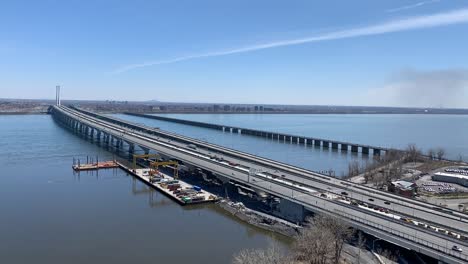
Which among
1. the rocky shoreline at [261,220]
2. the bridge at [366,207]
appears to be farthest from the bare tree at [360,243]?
the rocky shoreline at [261,220]

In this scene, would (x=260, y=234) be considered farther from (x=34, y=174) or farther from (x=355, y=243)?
(x=34, y=174)

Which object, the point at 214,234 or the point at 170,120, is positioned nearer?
the point at 214,234

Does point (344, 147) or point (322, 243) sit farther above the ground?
point (322, 243)

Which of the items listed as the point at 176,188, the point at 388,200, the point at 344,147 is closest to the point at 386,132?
the point at 344,147

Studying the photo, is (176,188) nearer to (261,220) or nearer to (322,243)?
(261,220)

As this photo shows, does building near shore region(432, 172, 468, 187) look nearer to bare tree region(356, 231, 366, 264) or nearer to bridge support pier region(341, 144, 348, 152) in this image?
bare tree region(356, 231, 366, 264)

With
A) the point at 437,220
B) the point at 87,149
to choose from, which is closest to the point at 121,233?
the point at 437,220

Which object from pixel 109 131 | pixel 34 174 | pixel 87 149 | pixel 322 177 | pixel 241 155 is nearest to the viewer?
pixel 322 177
